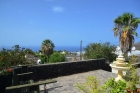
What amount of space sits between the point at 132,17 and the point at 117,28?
6.70 feet

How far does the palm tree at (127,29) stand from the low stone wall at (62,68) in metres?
6.28

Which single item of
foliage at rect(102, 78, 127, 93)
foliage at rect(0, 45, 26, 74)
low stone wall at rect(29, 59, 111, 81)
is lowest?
Answer: low stone wall at rect(29, 59, 111, 81)

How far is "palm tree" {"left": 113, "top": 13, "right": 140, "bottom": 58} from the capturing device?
1733 cm

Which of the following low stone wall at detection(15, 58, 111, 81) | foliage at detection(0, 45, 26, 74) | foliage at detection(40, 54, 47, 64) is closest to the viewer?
foliage at detection(0, 45, 26, 74)

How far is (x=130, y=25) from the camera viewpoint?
17.7m

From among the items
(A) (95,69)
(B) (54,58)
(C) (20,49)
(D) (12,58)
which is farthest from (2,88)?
(B) (54,58)

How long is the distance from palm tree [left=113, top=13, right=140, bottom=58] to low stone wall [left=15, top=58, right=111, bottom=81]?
628cm

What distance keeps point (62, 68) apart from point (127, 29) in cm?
1067

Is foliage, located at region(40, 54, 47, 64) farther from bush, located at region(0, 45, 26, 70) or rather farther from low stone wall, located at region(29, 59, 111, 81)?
bush, located at region(0, 45, 26, 70)

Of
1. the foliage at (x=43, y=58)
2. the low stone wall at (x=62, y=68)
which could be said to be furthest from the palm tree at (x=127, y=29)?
the foliage at (x=43, y=58)

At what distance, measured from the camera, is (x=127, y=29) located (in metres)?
17.3

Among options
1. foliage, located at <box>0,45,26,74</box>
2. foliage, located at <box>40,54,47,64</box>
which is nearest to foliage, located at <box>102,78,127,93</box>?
foliage, located at <box>0,45,26,74</box>

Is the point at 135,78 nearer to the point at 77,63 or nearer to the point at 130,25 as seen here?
the point at 77,63

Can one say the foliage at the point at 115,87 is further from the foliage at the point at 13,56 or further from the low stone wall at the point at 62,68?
the low stone wall at the point at 62,68
